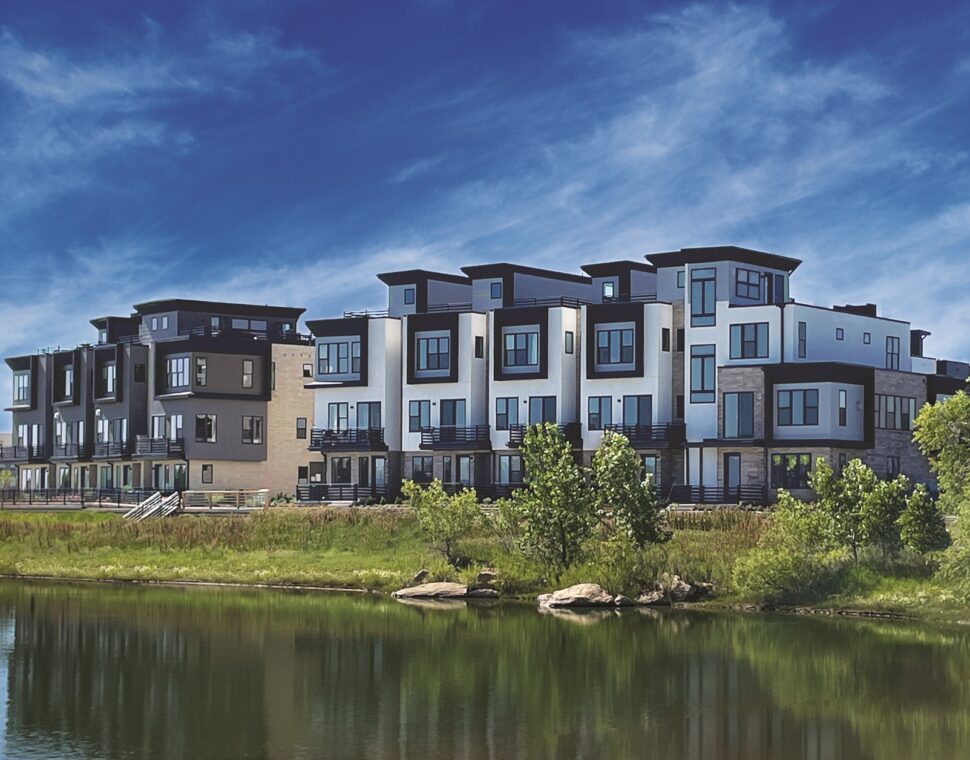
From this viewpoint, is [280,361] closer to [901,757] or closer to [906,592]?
[906,592]

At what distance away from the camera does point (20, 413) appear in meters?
106

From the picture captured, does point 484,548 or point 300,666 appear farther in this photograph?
point 484,548

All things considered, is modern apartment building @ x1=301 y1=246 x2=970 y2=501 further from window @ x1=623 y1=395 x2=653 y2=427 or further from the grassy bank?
the grassy bank

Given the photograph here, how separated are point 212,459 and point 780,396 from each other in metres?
38.4

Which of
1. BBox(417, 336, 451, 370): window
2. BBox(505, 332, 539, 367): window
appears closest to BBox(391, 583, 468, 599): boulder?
BBox(505, 332, 539, 367): window

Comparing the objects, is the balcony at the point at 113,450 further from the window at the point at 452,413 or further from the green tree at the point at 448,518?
the green tree at the point at 448,518

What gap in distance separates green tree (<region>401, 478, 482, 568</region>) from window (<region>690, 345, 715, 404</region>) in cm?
1773

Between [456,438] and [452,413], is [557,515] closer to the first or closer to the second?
[456,438]

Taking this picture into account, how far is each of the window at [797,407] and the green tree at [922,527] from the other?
18.8 metres

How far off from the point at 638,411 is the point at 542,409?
549 centimetres

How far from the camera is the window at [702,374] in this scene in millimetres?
71000

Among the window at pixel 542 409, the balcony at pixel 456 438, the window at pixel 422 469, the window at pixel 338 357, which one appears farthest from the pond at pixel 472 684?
the window at pixel 338 357

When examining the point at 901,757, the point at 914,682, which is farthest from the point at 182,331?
the point at 901,757

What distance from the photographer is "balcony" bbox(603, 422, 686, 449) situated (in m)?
71.6
